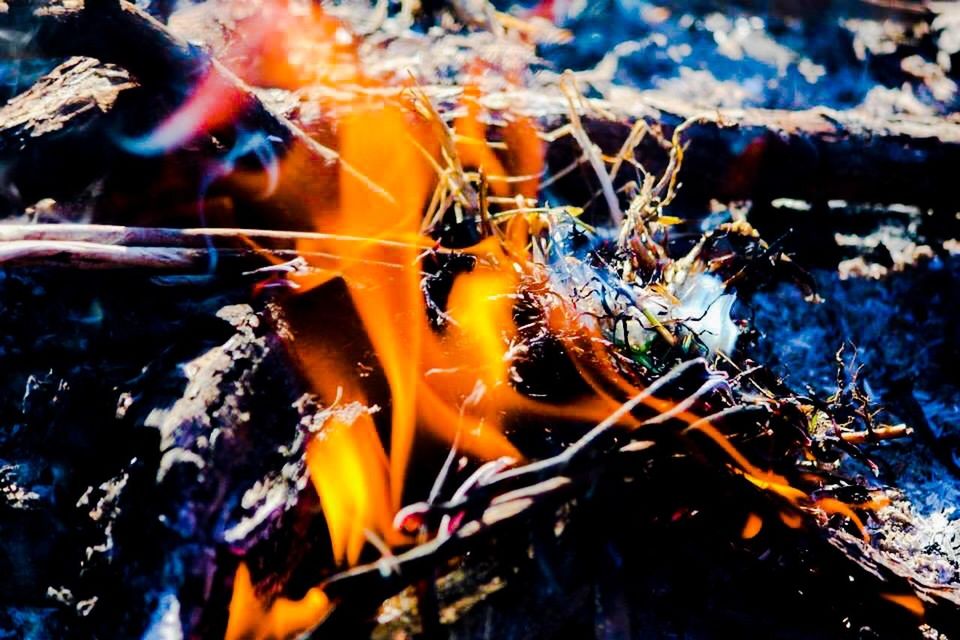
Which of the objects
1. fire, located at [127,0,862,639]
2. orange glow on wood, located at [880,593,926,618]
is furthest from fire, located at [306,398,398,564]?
orange glow on wood, located at [880,593,926,618]

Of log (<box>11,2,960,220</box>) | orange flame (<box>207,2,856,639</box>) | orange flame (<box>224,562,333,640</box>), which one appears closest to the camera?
orange flame (<box>224,562,333,640</box>)

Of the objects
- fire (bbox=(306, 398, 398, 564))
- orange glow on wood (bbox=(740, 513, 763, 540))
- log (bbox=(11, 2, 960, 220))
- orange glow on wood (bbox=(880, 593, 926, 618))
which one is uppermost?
log (bbox=(11, 2, 960, 220))

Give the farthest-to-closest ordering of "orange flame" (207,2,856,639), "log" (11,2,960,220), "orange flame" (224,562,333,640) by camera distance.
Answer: "log" (11,2,960,220)
"orange flame" (207,2,856,639)
"orange flame" (224,562,333,640)

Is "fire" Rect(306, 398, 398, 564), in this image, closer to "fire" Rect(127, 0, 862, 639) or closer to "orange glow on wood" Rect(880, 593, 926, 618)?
"fire" Rect(127, 0, 862, 639)

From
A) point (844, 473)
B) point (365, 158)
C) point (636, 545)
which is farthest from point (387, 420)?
point (844, 473)

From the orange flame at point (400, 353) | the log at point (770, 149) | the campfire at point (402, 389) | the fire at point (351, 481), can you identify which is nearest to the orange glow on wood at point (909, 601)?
the campfire at point (402, 389)

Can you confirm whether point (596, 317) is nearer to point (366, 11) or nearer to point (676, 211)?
point (676, 211)

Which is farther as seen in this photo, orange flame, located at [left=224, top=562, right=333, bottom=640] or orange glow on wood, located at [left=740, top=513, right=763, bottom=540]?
orange glow on wood, located at [left=740, top=513, right=763, bottom=540]

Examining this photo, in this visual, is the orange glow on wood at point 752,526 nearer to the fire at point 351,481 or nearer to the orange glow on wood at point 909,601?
the orange glow on wood at point 909,601
